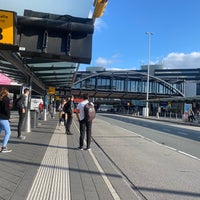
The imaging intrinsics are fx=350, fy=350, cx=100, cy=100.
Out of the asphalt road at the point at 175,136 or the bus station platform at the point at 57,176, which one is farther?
the asphalt road at the point at 175,136

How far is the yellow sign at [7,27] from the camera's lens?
25.7 ft

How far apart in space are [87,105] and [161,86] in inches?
4275

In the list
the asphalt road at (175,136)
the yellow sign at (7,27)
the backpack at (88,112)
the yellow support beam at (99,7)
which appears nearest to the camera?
the yellow sign at (7,27)

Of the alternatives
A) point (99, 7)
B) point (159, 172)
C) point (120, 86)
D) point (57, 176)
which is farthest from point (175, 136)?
point (120, 86)

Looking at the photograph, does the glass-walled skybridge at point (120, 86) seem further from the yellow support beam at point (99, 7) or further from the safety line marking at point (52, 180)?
the yellow support beam at point (99, 7)

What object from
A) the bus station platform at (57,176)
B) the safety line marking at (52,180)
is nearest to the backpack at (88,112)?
the bus station platform at (57,176)

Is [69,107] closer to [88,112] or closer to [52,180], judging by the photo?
[88,112]

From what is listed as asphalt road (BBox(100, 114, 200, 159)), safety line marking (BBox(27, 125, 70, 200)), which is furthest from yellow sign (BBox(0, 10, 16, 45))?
asphalt road (BBox(100, 114, 200, 159))

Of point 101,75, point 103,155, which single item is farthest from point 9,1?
point 101,75

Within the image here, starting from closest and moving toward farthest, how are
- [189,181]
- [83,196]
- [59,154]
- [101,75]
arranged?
[83,196] < [189,181] < [59,154] < [101,75]

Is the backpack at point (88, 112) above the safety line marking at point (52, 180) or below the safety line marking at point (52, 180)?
above

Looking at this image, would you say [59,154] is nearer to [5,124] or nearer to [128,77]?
[5,124]

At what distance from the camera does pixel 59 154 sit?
10.1 meters

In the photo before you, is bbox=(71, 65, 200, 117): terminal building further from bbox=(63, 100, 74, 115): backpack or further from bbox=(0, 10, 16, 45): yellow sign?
bbox=(0, 10, 16, 45): yellow sign
